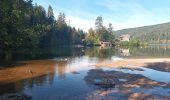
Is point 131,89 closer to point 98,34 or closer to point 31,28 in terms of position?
point 31,28

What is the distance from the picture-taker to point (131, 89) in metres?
34.8

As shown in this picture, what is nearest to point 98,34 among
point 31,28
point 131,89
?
point 31,28

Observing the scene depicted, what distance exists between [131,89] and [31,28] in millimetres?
69145

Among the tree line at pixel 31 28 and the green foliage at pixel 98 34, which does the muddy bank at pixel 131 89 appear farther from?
the green foliage at pixel 98 34

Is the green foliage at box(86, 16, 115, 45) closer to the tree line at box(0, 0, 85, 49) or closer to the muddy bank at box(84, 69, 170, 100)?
the tree line at box(0, 0, 85, 49)

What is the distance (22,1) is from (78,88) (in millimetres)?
41539

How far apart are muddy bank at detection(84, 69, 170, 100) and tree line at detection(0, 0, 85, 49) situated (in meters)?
26.3

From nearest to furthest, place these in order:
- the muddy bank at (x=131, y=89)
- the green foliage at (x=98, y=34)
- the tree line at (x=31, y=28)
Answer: the muddy bank at (x=131, y=89)
the tree line at (x=31, y=28)
the green foliage at (x=98, y=34)

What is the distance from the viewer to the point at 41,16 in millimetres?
133250

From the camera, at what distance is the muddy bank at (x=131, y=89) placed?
1212 inches

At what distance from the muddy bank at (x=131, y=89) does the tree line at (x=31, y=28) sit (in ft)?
86.4

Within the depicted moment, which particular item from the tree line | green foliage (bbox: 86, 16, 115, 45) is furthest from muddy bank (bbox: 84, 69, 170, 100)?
green foliage (bbox: 86, 16, 115, 45)

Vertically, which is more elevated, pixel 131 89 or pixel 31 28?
pixel 31 28

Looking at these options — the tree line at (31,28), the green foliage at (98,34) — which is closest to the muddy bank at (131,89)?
the tree line at (31,28)
